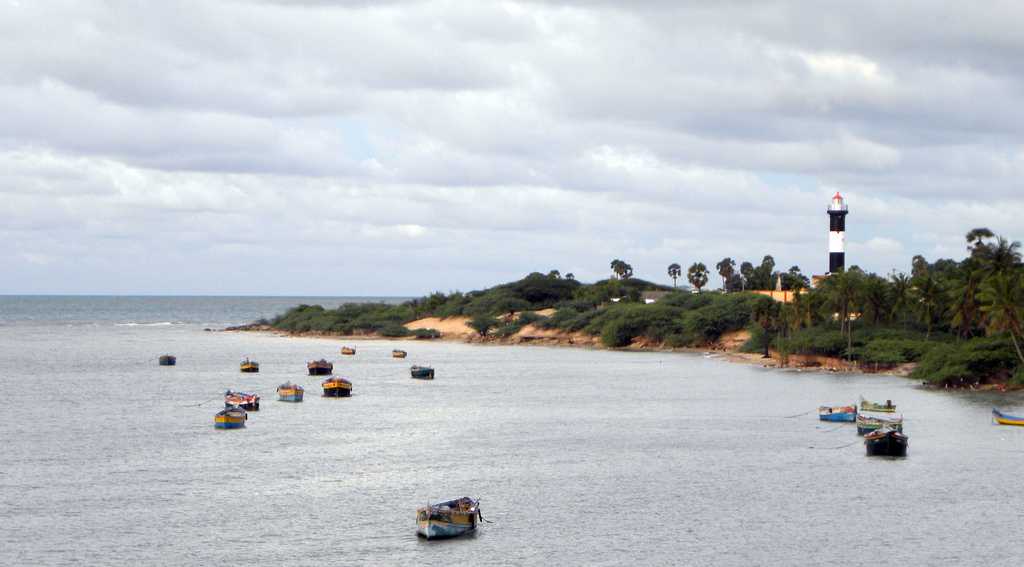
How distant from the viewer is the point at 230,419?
293 feet

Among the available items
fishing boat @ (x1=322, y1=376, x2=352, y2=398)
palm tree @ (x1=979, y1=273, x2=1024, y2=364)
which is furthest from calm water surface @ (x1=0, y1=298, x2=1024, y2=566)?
palm tree @ (x1=979, y1=273, x2=1024, y2=364)

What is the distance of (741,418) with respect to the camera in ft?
319

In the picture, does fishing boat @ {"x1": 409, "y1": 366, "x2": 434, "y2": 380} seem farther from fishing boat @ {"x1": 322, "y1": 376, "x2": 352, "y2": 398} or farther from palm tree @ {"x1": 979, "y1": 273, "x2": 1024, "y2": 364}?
palm tree @ {"x1": 979, "y1": 273, "x2": 1024, "y2": 364}

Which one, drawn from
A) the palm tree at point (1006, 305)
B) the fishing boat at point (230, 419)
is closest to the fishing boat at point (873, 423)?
the palm tree at point (1006, 305)

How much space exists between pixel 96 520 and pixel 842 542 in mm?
33810

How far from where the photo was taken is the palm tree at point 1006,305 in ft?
371

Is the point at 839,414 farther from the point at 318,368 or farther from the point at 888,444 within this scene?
the point at 318,368

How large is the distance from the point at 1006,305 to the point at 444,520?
256ft

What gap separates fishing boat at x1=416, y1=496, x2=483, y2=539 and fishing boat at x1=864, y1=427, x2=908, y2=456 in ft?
107

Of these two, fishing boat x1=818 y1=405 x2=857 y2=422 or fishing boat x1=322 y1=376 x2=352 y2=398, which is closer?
fishing boat x1=818 y1=405 x2=857 y2=422

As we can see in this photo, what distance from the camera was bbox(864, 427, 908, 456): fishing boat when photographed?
75.8 m

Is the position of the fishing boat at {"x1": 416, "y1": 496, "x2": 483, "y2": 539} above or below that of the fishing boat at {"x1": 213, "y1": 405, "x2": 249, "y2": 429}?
below

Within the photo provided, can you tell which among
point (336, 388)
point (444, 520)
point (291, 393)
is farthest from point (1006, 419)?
point (291, 393)

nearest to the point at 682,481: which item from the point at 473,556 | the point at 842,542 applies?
the point at 842,542
